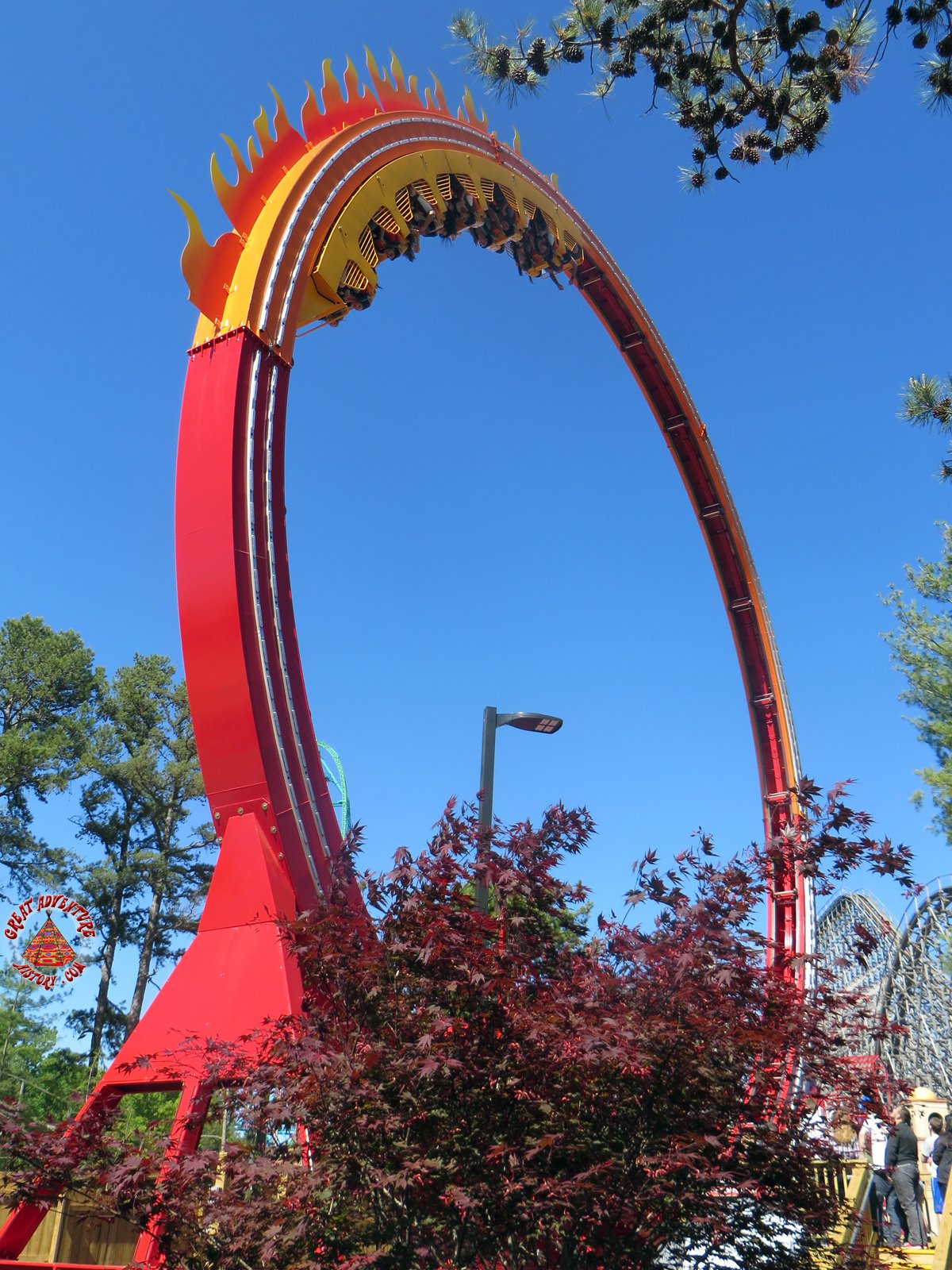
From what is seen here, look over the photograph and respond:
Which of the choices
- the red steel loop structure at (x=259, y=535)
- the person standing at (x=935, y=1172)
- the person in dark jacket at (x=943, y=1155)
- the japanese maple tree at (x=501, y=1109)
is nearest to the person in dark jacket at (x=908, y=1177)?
the person in dark jacket at (x=943, y=1155)

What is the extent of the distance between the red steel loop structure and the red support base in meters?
0.02

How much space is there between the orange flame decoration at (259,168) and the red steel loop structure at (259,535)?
0.02 metres

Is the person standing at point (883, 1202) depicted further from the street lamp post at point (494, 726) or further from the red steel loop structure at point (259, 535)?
the street lamp post at point (494, 726)

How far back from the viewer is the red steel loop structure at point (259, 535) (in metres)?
7.73

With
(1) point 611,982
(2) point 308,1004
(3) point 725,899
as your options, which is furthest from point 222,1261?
(3) point 725,899

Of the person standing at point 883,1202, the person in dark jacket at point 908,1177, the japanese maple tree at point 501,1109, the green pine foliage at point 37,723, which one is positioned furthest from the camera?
the green pine foliage at point 37,723

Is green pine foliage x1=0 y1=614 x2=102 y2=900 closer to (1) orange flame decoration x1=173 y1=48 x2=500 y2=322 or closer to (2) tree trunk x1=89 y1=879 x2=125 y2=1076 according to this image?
(2) tree trunk x1=89 y1=879 x2=125 y2=1076

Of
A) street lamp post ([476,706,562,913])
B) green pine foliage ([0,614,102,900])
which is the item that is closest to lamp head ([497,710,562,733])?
street lamp post ([476,706,562,913])

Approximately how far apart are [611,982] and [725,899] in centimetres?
90

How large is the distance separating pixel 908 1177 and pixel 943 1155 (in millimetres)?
1876

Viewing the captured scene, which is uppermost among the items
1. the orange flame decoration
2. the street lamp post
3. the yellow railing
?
the orange flame decoration

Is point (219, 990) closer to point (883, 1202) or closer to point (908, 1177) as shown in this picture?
point (908, 1177)

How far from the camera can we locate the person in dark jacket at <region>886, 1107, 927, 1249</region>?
8922 mm

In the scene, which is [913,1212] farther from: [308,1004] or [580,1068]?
[308,1004]
